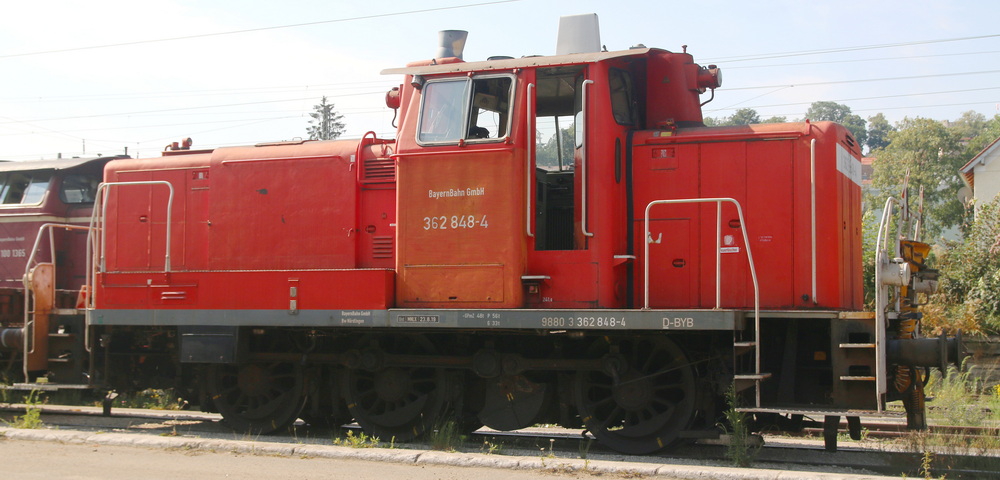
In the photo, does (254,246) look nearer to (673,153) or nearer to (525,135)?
(525,135)

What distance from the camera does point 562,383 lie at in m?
8.72

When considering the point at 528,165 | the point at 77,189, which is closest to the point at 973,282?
the point at 528,165

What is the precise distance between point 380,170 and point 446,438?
2846 millimetres

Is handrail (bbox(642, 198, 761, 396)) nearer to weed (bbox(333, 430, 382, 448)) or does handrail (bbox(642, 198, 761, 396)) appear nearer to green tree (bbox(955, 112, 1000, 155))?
weed (bbox(333, 430, 382, 448))

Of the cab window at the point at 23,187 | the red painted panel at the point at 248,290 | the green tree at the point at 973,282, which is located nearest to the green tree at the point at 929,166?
the green tree at the point at 973,282

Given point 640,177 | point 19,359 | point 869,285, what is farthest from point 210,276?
point 869,285

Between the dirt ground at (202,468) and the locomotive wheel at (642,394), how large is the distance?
116cm

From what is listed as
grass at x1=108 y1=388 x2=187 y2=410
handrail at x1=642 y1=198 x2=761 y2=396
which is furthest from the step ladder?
grass at x1=108 y1=388 x2=187 y2=410

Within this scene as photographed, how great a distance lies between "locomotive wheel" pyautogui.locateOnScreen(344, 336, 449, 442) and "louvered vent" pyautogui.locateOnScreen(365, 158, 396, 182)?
1.67 m

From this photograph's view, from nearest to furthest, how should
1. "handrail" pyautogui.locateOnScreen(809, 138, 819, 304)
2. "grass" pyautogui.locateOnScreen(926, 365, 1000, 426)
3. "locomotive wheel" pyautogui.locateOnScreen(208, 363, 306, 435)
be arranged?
"handrail" pyautogui.locateOnScreen(809, 138, 819, 304) → "locomotive wheel" pyautogui.locateOnScreen(208, 363, 306, 435) → "grass" pyautogui.locateOnScreen(926, 365, 1000, 426)

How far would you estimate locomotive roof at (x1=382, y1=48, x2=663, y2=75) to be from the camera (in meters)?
8.05

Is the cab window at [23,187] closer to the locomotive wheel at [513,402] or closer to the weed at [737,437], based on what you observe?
the locomotive wheel at [513,402]

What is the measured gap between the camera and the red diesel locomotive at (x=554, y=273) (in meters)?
7.94

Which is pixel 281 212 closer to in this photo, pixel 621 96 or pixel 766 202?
pixel 621 96
